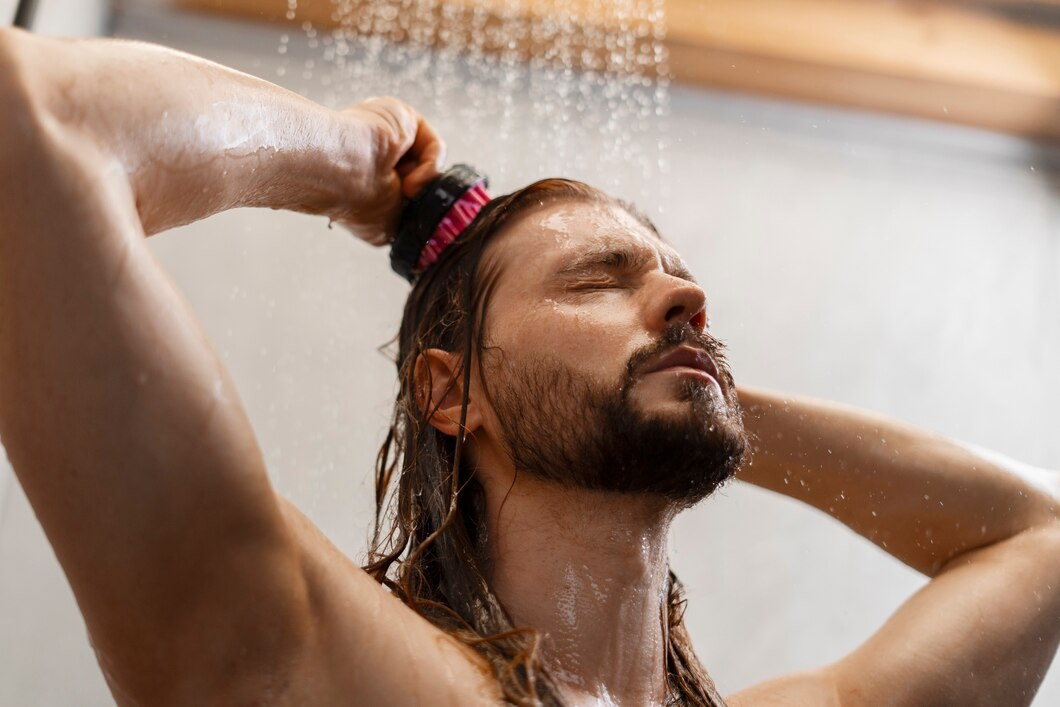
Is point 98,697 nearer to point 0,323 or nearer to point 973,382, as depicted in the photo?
point 0,323

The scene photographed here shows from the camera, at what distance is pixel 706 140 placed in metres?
1.95

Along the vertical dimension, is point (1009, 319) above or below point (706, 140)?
below

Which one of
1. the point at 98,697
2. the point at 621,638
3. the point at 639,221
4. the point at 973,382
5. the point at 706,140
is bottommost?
the point at 98,697

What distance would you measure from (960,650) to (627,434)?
416mm

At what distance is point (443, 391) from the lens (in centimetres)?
108

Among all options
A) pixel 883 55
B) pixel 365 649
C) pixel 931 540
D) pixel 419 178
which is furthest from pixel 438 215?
pixel 883 55

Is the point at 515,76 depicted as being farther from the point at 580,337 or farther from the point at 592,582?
the point at 592,582

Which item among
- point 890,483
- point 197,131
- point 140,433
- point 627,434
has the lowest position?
point 890,483

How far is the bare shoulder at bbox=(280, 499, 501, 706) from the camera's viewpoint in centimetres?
73

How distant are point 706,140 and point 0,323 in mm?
1473

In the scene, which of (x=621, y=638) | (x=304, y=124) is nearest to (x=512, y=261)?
(x=304, y=124)

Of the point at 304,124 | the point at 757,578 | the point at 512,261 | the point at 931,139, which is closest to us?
the point at 304,124

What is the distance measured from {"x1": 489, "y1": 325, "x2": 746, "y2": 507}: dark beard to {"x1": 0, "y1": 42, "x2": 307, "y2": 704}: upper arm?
322 mm

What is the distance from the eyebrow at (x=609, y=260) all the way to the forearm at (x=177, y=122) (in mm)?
233
